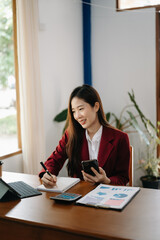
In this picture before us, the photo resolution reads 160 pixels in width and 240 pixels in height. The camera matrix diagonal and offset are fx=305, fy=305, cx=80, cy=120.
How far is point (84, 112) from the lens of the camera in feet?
6.69

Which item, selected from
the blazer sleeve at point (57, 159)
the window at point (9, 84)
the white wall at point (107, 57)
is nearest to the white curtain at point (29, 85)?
the window at point (9, 84)

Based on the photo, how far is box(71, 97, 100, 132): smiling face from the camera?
6.70ft

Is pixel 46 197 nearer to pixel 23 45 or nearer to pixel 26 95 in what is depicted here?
pixel 26 95

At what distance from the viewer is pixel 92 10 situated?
163 inches

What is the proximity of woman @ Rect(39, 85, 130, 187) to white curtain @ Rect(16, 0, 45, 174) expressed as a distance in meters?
0.81

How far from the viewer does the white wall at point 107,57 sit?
11.8ft

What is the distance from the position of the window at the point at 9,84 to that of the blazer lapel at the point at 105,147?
1.13 m

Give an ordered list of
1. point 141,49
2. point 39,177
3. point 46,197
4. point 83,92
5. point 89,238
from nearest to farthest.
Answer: point 89,238 → point 46,197 → point 39,177 → point 83,92 → point 141,49

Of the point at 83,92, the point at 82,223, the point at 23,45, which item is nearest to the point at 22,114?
the point at 23,45

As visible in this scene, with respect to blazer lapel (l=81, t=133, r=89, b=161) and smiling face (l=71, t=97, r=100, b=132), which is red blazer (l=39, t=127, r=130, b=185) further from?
smiling face (l=71, t=97, r=100, b=132)

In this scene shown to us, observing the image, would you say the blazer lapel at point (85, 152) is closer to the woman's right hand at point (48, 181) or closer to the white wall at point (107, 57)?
the woman's right hand at point (48, 181)

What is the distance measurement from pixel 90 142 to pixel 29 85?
3.48ft

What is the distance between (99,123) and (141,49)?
214 cm

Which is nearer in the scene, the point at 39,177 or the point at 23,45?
the point at 39,177
